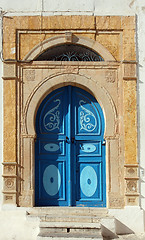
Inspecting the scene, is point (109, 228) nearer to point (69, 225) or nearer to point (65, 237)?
point (69, 225)

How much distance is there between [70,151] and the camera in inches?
344

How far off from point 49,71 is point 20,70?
0.58 metres

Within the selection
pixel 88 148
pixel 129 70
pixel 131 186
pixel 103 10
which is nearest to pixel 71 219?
pixel 131 186

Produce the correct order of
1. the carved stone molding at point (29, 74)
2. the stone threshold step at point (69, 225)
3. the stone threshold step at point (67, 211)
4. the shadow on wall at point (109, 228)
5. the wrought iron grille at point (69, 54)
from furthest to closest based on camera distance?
the wrought iron grille at point (69, 54)
the carved stone molding at point (29, 74)
the stone threshold step at point (67, 211)
the shadow on wall at point (109, 228)
the stone threshold step at point (69, 225)

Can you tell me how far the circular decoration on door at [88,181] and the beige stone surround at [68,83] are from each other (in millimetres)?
326

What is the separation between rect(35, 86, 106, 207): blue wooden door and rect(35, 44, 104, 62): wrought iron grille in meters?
0.64

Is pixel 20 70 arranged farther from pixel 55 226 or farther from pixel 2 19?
pixel 55 226

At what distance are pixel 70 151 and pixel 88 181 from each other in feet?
2.28

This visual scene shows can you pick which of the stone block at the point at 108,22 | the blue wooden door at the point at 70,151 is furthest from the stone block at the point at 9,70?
the stone block at the point at 108,22

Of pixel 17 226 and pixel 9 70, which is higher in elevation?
pixel 9 70

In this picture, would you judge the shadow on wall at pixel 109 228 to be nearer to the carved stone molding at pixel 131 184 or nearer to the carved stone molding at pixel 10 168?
the carved stone molding at pixel 131 184

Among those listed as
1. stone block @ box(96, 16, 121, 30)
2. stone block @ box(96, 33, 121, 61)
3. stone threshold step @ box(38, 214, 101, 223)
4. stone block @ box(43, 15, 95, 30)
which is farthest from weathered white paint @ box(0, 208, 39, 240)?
stone block @ box(96, 16, 121, 30)

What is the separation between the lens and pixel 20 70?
8750 mm

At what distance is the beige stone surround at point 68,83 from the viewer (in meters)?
8.50
